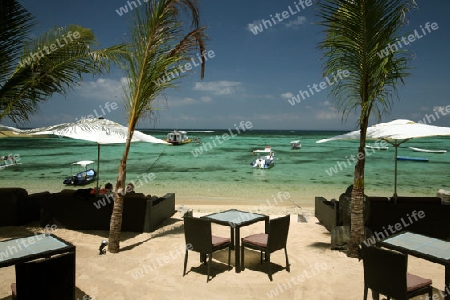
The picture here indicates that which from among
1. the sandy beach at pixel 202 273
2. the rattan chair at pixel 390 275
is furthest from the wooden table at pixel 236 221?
the rattan chair at pixel 390 275

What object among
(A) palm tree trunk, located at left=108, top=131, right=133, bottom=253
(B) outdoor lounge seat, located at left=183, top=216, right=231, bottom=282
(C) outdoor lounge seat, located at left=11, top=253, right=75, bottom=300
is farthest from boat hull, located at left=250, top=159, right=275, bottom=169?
(C) outdoor lounge seat, located at left=11, top=253, right=75, bottom=300

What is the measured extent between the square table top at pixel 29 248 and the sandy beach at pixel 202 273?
0.86 m

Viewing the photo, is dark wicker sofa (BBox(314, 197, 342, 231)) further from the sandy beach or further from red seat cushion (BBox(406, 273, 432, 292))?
red seat cushion (BBox(406, 273, 432, 292))

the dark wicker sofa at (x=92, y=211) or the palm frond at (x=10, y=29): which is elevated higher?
the palm frond at (x=10, y=29)

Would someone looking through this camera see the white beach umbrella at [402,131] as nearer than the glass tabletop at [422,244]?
No

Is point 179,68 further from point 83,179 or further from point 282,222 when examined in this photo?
point 83,179

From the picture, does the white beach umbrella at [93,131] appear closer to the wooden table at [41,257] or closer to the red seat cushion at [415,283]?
the wooden table at [41,257]

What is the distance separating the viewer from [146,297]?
363cm

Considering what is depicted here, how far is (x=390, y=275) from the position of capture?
2936 millimetres

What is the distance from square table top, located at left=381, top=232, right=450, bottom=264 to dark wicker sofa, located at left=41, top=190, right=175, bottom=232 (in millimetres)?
4451

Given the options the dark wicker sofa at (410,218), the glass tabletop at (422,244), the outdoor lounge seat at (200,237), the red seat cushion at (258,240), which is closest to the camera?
the glass tabletop at (422,244)

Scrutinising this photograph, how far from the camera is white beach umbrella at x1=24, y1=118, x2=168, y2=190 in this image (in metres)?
5.46

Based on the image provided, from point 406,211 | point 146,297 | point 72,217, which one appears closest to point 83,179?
point 72,217

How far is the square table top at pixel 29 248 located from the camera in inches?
110
